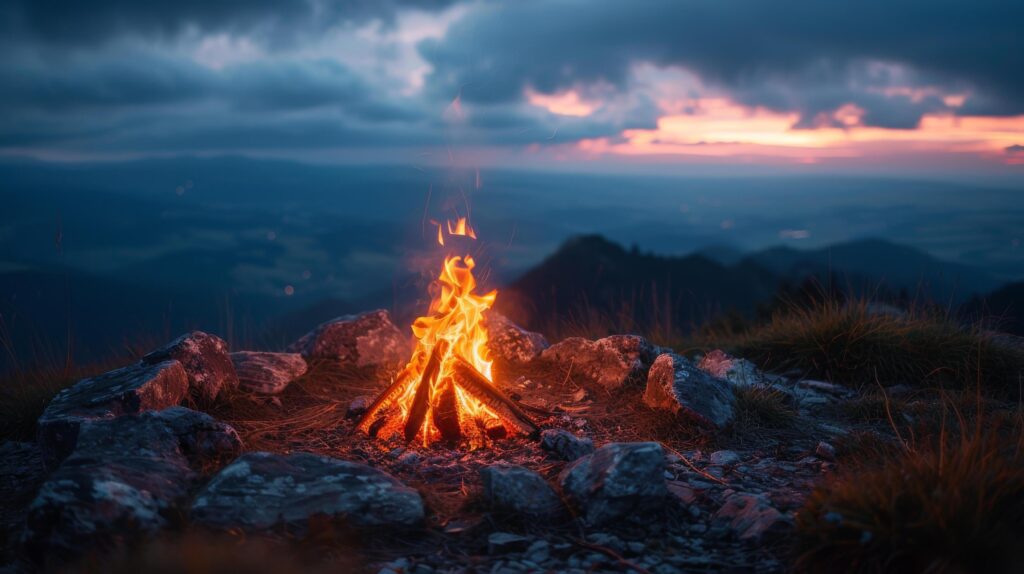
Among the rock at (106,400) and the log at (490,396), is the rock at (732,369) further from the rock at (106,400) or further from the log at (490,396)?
the rock at (106,400)

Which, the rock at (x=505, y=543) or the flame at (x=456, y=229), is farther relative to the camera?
the flame at (x=456, y=229)

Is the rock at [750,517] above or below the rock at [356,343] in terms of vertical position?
below

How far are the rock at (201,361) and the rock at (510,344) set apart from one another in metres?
2.48

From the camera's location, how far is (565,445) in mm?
4426

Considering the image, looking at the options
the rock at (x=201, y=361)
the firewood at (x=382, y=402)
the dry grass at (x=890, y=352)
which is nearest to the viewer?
the firewood at (x=382, y=402)

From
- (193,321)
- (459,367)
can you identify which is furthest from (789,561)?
(193,321)

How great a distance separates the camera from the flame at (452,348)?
16.4 ft

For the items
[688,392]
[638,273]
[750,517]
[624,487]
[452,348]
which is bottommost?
[638,273]

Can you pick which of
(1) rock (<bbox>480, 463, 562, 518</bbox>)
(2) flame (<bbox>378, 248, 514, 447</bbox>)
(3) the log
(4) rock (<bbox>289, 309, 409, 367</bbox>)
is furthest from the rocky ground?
(4) rock (<bbox>289, 309, 409, 367</bbox>)

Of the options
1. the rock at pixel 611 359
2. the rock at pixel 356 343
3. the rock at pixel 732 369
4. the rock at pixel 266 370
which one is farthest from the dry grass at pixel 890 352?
the rock at pixel 266 370

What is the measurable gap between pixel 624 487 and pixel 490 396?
5.38 feet

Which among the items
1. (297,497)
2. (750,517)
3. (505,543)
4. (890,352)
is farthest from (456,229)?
(890,352)

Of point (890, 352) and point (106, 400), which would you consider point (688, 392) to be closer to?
point (890, 352)

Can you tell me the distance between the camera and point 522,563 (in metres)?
3.21
